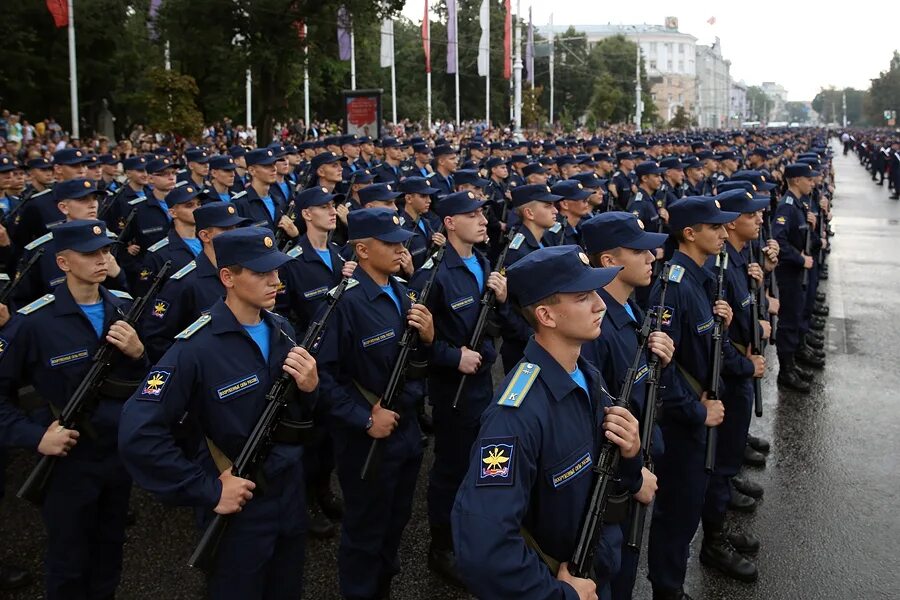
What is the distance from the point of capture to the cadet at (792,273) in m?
8.90

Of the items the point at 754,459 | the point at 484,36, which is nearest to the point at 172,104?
the point at 754,459

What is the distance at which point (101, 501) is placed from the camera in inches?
178

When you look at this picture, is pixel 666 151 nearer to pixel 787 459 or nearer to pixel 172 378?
pixel 787 459

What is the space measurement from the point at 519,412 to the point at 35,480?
9.14ft

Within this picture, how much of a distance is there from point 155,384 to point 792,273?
794 cm

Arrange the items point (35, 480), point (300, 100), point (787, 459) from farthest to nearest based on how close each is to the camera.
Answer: point (300, 100)
point (787, 459)
point (35, 480)

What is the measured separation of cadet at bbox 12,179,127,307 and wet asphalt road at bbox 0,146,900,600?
5.14ft

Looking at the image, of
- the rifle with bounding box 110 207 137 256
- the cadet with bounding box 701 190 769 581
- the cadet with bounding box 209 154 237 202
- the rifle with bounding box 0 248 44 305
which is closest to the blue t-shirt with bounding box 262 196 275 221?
the cadet with bounding box 209 154 237 202

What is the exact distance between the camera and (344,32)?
2823 centimetres

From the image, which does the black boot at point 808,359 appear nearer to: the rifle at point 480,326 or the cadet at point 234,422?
the rifle at point 480,326

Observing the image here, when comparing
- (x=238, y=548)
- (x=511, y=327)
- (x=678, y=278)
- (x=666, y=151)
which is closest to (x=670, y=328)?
(x=678, y=278)

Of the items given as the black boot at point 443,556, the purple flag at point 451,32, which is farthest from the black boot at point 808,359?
the purple flag at point 451,32

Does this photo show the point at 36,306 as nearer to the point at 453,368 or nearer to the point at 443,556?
the point at 453,368

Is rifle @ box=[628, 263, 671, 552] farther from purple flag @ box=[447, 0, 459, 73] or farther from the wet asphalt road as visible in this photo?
purple flag @ box=[447, 0, 459, 73]
